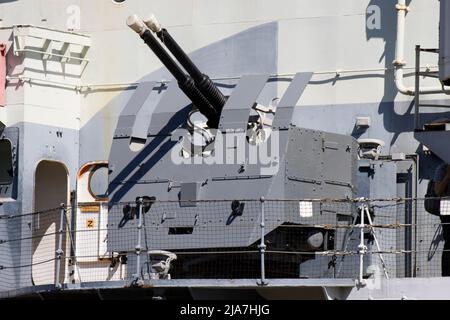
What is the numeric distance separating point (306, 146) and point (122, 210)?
77.9 inches

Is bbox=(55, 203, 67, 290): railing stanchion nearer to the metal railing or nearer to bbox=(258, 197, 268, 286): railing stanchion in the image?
the metal railing

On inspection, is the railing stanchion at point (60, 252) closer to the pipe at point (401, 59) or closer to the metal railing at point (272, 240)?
the metal railing at point (272, 240)

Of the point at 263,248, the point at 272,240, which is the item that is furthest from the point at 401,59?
the point at 263,248

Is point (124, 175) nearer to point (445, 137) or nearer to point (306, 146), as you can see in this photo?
point (306, 146)

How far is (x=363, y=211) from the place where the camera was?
53.0 ft

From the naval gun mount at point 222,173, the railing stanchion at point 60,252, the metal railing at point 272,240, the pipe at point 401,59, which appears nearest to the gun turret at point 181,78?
the naval gun mount at point 222,173

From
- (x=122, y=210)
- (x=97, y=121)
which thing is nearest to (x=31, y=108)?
Result: (x=97, y=121)

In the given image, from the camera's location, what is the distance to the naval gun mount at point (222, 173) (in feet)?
53.7

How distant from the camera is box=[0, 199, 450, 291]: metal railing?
1623cm

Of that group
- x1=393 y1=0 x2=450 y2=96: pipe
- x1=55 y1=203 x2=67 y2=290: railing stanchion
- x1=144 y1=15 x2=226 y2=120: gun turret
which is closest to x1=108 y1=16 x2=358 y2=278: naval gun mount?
x1=144 y1=15 x2=226 y2=120: gun turret

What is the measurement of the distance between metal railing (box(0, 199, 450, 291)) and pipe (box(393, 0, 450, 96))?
1.19m

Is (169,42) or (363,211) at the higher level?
(169,42)

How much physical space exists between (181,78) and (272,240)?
1916mm

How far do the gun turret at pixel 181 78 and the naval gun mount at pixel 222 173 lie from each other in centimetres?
1
